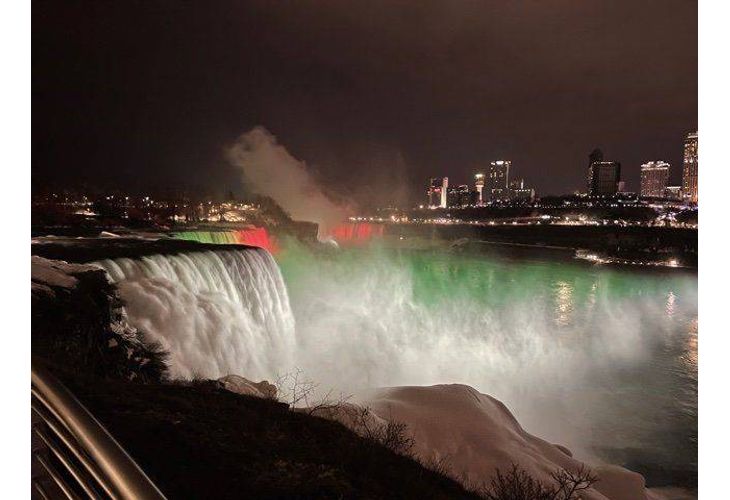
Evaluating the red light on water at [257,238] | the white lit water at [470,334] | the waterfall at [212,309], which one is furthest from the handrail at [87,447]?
the red light on water at [257,238]

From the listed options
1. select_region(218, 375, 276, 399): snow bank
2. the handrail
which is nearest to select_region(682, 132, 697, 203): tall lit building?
select_region(218, 375, 276, 399): snow bank

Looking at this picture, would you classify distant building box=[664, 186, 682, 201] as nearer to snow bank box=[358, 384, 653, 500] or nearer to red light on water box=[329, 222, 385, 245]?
red light on water box=[329, 222, 385, 245]

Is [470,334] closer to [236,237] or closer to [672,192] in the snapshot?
[236,237]

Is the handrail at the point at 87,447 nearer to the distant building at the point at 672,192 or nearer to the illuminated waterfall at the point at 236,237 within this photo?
the illuminated waterfall at the point at 236,237

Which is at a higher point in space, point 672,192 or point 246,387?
point 672,192

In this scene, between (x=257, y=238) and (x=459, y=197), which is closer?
(x=257, y=238)

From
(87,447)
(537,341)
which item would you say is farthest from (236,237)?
(87,447)
